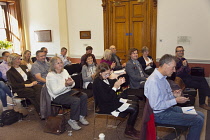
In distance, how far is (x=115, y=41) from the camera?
752 centimetres

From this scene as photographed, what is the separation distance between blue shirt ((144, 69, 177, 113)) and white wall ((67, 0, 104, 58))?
556 centimetres

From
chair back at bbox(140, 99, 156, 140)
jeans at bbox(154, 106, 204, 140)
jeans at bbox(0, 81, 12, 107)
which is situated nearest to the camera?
chair back at bbox(140, 99, 156, 140)

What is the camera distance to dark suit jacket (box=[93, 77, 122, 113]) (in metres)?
2.86

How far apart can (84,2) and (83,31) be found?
1.16 meters

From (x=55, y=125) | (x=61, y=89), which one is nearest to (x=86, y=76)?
(x=61, y=89)

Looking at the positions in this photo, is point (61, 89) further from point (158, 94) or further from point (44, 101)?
point (158, 94)

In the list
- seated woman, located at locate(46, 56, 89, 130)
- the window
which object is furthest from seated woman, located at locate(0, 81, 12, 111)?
the window

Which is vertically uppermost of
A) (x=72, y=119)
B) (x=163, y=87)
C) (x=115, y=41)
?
(x=115, y=41)

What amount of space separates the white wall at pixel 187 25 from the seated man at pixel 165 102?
4362mm

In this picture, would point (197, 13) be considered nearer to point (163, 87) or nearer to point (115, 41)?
point (115, 41)

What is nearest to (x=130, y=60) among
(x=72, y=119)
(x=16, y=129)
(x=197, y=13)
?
(x=72, y=119)

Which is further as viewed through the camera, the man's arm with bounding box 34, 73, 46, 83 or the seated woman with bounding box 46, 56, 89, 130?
the man's arm with bounding box 34, 73, 46, 83

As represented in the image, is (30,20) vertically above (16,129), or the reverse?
(30,20)

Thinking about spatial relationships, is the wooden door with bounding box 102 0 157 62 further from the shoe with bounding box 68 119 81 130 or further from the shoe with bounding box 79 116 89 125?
the shoe with bounding box 68 119 81 130
